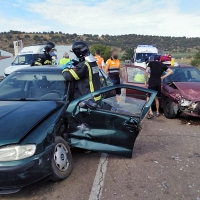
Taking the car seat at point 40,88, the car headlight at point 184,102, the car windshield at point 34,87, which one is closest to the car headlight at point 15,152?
the car windshield at point 34,87

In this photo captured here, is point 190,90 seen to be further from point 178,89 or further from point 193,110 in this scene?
point 193,110

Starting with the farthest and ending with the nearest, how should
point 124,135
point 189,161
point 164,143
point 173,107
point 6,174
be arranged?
point 173,107 → point 164,143 → point 189,161 → point 124,135 → point 6,174

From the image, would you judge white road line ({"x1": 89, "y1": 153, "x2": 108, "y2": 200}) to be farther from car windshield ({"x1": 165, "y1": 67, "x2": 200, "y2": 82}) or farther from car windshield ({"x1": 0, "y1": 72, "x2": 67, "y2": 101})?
car windshield ({"x1": 165, "y1": 67, "x2": 200, "y2": 82})

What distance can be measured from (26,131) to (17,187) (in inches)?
23.8

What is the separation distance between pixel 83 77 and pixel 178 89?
3667 mm

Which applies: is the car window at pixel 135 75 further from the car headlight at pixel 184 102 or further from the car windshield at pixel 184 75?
the car headlight at pixel 184 102

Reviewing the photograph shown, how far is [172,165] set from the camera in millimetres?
4199

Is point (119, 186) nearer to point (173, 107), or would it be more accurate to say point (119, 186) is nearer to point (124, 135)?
point (124, 135)

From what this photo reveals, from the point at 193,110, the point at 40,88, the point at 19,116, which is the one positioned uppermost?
the point at 40,88

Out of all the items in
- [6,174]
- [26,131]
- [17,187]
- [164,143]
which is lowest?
[164,143]

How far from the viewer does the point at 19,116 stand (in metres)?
3.34

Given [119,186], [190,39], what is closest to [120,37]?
[190,39]

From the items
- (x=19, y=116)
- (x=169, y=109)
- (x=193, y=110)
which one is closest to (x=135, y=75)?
(x=169, y=109)

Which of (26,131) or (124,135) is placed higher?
(26,131)
